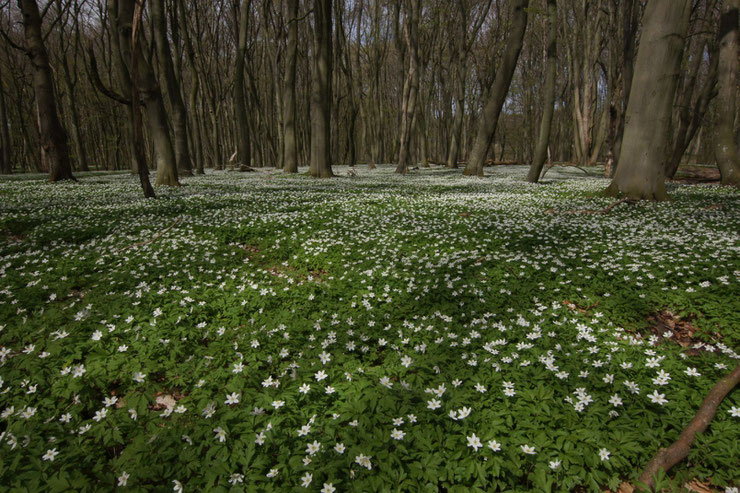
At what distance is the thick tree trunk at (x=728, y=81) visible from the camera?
12.5m

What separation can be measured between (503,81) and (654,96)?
10.1m

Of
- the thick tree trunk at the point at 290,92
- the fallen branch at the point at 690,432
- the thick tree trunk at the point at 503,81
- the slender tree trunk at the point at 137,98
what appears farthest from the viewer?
the thick tree trunk at the point at 290,92

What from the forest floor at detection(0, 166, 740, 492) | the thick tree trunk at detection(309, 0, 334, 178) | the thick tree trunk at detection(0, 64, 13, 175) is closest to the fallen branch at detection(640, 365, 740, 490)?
the forest floor at detection(0, 166, 740, 492)

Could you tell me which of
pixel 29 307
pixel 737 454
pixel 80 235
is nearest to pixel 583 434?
pixel 737 454

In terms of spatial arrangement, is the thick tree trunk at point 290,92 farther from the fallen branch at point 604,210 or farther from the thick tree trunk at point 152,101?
the fallen branch at point 604,210

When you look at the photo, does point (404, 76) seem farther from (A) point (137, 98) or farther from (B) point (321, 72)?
(A) point (137, 98)

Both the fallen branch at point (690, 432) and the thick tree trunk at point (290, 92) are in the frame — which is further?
the thick tree trunk at point (290, 92)

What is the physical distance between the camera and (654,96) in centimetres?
969

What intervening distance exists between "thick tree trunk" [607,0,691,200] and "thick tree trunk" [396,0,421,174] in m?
15.6

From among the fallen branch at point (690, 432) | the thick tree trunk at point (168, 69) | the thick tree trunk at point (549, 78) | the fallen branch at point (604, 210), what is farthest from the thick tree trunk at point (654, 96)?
the thick tree trunk at point (168, 69)

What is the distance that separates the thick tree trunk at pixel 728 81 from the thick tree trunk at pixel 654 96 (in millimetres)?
5660

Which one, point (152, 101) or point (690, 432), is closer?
point (690, 432)

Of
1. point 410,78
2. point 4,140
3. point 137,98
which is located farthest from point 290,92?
point 4,140

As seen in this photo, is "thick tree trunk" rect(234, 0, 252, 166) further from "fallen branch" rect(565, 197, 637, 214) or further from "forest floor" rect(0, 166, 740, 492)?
"fallen branch" rect(565, 197, 637, 214)
